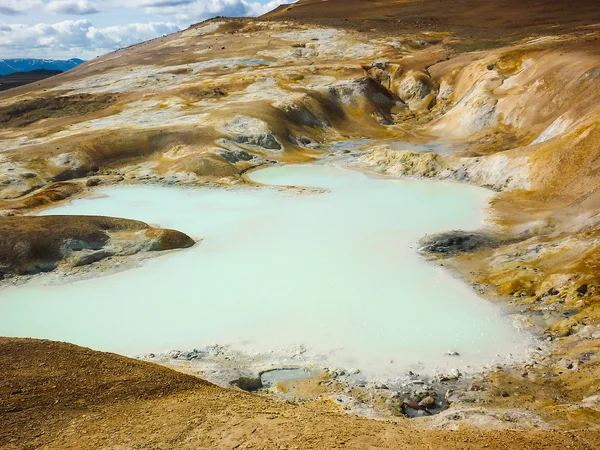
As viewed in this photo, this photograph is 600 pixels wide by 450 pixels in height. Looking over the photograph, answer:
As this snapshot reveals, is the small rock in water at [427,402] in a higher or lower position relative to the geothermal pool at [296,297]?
lower

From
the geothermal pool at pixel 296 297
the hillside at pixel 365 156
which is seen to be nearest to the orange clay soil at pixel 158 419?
the hillside at pixel 365 156

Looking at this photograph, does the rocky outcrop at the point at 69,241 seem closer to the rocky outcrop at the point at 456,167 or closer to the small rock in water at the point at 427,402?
the small rock in water at the point at 427,402

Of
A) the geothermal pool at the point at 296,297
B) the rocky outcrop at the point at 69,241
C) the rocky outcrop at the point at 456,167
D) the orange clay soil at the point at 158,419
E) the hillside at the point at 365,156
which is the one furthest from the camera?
the rocky outcrop at the point at 456,167

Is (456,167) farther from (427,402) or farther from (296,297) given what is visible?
(427,402)

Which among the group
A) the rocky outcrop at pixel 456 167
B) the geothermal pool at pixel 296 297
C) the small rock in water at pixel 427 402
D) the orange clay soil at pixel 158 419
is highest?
the rocky outcrop at pixel 456 167

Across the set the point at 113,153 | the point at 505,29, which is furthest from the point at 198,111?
the point at 505,29
